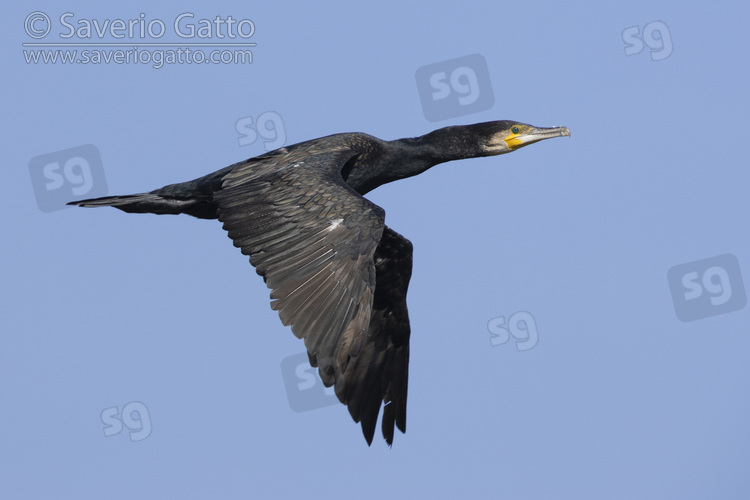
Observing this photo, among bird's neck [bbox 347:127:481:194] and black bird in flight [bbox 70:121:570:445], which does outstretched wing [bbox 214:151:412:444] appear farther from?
bird's neck [bbox 347:127:481:194]

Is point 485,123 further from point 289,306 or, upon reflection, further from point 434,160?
point 289,306

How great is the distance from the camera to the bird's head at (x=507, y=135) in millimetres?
13375

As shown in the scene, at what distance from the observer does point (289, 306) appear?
32.9 feet

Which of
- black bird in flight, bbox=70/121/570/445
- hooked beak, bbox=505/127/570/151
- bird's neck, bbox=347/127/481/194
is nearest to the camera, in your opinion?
black bird in flight, bbox=70/121/570/445

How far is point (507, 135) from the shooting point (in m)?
13.5

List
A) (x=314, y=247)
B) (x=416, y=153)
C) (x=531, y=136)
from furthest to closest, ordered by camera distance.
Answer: (x=416, y=153) < (x=531, y=136) < (x=314, y=247)

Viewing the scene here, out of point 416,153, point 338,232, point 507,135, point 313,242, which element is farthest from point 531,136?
point 313,242

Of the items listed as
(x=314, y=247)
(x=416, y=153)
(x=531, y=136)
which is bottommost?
(x=314, y=247)

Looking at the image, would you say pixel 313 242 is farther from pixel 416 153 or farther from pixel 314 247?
pixel 416 153

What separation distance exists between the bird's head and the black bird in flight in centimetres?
1

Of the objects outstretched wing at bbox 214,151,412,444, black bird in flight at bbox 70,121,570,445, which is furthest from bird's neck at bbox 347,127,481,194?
outstretched wing at bbox 214,151,412,444

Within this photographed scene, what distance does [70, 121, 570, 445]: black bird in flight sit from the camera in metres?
10.1

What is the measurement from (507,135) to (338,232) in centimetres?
363

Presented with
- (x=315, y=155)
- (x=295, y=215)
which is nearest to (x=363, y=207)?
(x=295, y=215)
